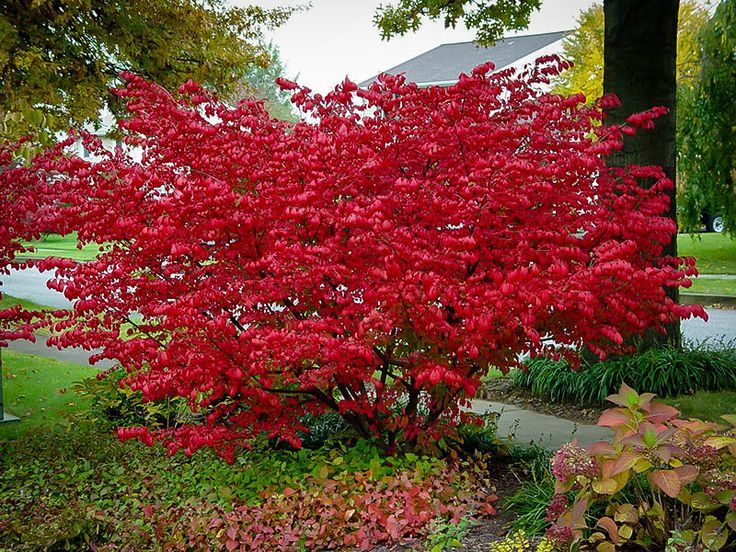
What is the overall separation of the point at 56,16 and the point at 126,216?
657 cm

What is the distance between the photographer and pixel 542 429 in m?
7.12

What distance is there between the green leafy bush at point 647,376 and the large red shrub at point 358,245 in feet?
8.69

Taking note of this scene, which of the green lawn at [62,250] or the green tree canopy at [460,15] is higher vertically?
the green tree canopy at [460,15]

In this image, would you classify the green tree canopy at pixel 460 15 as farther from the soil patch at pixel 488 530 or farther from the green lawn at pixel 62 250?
the green lawn at pixel 62 250

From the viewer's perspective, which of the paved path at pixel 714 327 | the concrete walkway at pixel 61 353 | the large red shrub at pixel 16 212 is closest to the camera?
the large red shrub at pixel 16 212

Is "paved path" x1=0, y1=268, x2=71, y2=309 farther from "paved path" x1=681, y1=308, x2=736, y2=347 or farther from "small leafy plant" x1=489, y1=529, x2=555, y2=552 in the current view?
"small leafy plant" x1=489, y1=529, x2=555, y2=552

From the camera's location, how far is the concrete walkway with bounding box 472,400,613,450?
261 inches

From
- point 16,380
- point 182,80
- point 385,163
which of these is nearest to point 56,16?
point 182,80

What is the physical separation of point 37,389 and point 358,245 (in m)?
6.06

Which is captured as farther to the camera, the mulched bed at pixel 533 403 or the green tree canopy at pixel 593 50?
the green tree canopy at pixel 593 50

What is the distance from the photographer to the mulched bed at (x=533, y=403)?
301 inches

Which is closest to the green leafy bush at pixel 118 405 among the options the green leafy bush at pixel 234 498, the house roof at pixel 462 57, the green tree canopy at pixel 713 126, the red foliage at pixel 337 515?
the green leafy bush at pixel 234 498

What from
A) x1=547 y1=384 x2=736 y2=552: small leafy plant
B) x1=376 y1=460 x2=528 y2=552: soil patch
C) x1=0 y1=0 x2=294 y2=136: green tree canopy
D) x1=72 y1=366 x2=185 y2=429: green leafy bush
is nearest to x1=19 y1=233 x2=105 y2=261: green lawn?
x1=0 y1=0 x2=294 y2=136: green tree canopy

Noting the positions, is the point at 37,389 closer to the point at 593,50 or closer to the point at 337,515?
the point at 337,515
